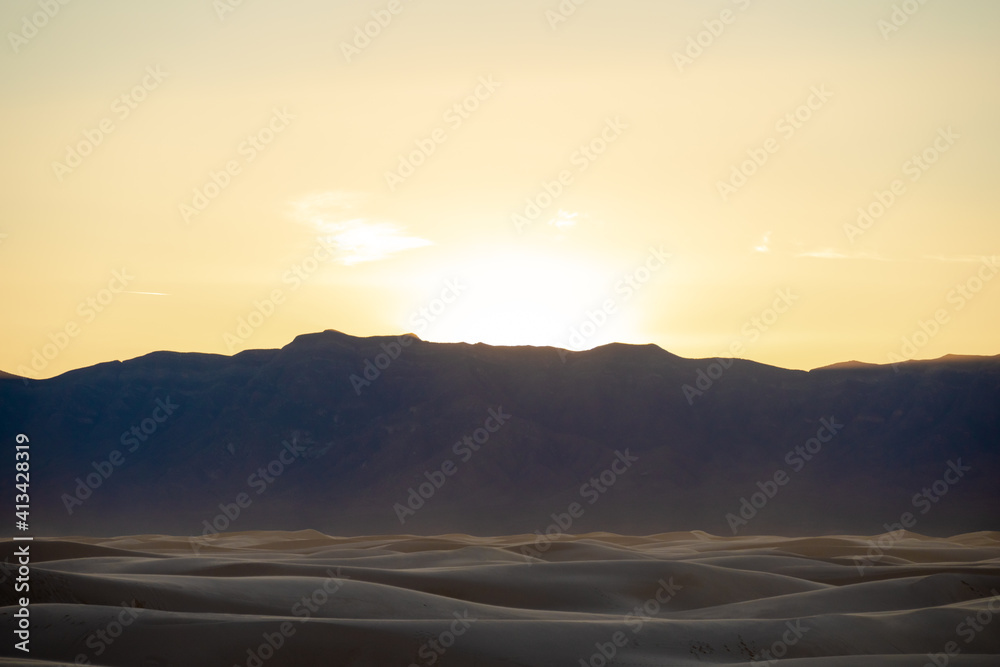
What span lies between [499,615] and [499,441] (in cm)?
5655

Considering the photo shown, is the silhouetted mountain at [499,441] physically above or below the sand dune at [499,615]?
above

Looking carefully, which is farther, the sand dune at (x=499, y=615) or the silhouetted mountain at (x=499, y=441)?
the silhouetted mountain at (x=499, y=441)

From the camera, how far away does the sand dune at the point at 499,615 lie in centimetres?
1122

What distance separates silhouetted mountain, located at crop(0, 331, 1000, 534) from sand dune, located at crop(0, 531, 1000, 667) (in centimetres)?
4135

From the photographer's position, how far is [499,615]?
48.2ft

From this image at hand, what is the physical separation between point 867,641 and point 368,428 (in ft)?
203

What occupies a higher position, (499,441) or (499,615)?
(499,441)

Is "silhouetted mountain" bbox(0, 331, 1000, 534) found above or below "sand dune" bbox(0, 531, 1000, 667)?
above

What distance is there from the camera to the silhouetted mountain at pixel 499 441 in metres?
64.2

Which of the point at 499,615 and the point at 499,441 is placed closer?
the point at 499,615

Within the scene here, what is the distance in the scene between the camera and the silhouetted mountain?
64.2 meters

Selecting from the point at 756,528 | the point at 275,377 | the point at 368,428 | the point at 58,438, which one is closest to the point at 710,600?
the point at 756,528

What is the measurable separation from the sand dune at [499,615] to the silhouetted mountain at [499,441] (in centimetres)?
4135

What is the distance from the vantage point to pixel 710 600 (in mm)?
18406
